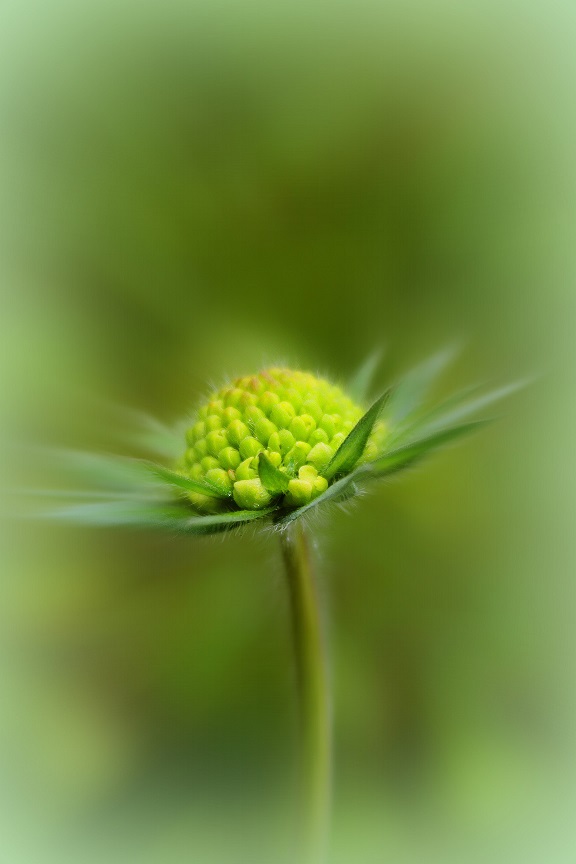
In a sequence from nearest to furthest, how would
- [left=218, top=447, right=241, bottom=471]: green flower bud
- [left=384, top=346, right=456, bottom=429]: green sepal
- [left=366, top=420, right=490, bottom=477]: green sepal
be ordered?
[left=366, top=420, right=490, bottom=477]: green sepal, [left=218, top=447, right=241, bottom=471]: green flower bud, [left=384, top=346, right=456, bottom=429]: green sepal

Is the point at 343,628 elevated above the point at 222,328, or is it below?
below

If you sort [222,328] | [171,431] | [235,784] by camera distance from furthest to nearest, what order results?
[222,328], [235,784], [171,431]

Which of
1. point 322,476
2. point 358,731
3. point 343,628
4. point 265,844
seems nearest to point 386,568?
point 343,628

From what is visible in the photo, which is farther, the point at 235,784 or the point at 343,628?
the point at 343,628

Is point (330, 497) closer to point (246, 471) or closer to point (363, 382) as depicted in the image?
point (246, 471)

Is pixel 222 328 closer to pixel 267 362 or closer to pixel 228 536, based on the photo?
pixel 267 362

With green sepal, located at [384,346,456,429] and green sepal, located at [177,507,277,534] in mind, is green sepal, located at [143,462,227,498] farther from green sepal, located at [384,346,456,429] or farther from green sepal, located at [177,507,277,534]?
green sepal, located at [384,346,456,429]

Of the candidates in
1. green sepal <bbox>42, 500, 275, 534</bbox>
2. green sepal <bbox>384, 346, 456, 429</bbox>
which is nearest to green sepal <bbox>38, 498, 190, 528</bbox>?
green sepal <bbox>42, 500, 275, 534</bbox>
